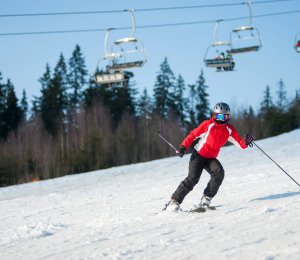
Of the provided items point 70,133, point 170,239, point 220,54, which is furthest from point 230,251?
point 70,133

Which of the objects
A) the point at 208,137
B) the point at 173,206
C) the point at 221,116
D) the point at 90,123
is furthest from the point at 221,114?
the point at 90,123

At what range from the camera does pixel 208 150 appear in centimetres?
827

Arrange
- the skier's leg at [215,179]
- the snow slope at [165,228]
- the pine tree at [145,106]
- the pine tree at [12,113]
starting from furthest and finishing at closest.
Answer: the pine tree at [145,106], the pine tree at [12,113], the skier's leg at [215,179], the snow slope at [165,228]

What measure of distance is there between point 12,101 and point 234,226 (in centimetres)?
5364

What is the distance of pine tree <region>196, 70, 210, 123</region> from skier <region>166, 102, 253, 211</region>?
200ft

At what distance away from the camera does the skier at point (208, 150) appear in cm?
816

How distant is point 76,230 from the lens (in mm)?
7910

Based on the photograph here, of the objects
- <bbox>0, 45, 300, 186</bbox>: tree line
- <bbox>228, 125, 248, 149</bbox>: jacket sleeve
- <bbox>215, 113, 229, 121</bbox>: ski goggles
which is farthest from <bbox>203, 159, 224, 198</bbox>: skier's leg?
<bbox>0, 45, 300, 186</bbox>: tree line

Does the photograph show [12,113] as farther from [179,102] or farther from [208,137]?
[208,137]

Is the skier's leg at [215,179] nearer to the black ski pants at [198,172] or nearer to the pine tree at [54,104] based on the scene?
the black ski pants at [198,172]

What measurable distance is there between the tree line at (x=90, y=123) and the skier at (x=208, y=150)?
33.9 m

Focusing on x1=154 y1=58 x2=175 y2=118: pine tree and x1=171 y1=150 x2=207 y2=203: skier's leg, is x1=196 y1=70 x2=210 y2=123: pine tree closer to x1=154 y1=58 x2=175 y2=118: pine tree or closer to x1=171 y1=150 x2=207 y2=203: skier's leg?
x1=154 y1=58 x2=175 y2=118: pine tree

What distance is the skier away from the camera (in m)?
8.16

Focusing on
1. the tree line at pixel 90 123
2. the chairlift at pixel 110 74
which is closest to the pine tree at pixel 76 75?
the tree line at pixel 90 123
